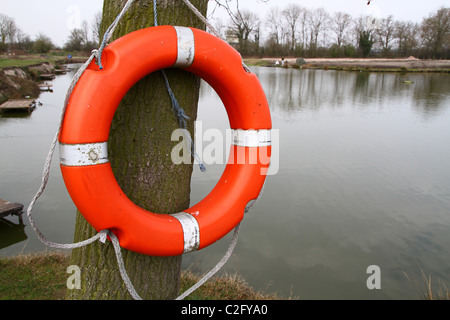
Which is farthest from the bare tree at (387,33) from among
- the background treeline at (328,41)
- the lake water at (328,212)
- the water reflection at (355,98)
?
the lake water at (328,212)

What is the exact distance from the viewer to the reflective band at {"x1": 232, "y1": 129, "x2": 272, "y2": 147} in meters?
1.23

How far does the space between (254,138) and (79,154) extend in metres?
0.58

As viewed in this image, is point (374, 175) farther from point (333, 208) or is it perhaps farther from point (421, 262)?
point (421, 262)

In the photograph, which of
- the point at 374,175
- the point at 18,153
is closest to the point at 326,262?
the point at 374,175

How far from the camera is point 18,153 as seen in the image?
4906 millimetres

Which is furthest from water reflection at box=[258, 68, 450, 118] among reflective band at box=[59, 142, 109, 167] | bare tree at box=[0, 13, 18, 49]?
bare tree at box=[0, 13, 18, 49]

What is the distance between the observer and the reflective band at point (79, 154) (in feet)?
3.13

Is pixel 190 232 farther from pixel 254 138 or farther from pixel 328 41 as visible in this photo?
pixel 328 41

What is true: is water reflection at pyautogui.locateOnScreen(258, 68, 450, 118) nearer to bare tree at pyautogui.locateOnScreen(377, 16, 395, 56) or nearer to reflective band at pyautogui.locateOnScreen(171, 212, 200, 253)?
reflective band at pyautogui.locateOnScreen(171, 212, 200, 253)

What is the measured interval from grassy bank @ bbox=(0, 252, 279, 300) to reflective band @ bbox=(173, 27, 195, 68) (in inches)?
55.8

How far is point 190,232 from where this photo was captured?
1.13m

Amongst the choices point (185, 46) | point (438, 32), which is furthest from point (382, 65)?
point (185, 46)

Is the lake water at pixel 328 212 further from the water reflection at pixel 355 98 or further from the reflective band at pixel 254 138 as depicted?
the water reflection at pixel 355 98

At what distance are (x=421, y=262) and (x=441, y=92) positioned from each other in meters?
A: 11.4
